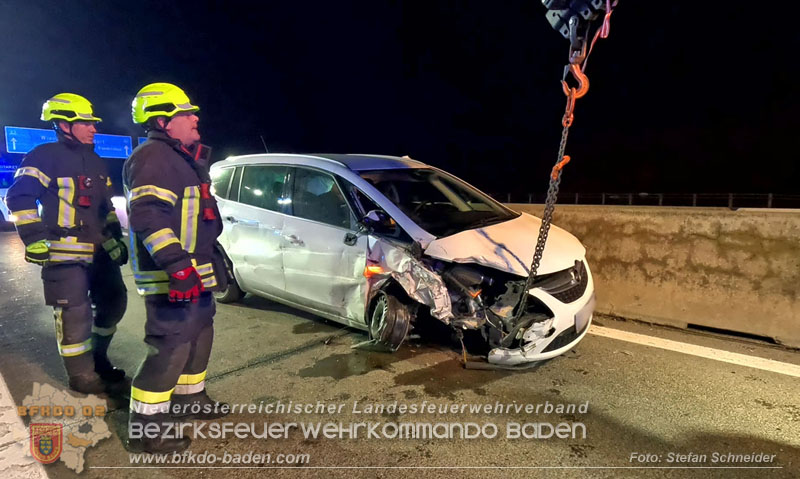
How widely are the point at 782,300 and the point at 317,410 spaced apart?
3.92 meters

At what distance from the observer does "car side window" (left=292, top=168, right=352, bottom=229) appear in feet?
13.4

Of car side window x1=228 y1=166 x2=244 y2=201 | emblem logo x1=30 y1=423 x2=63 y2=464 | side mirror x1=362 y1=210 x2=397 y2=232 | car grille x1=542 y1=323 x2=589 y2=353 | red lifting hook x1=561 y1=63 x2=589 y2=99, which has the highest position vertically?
red lifting hook x1=561 y1=63 x2=589 y2=99

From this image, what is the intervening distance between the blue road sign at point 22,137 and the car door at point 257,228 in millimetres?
21812

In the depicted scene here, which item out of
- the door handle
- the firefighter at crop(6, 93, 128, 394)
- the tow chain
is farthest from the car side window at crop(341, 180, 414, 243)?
the firefighter at crop(6, 93, 128, 394)

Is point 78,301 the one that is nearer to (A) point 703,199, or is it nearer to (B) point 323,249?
(B) point 323,249

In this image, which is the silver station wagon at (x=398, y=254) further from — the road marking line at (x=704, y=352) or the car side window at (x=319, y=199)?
the road marking line at (x=704, y=352)

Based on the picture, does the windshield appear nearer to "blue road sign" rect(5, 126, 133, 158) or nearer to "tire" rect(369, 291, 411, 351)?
"tire" rect(369, 291, 411, 351)

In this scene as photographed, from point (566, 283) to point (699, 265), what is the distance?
1.74 m

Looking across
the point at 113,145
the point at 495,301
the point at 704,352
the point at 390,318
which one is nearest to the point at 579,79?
the point at 495,301

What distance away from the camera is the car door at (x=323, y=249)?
3867 mm

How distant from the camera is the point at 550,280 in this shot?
3.44 metres

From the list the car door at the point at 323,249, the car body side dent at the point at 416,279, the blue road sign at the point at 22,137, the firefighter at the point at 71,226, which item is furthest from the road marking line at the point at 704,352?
the blue road sign at the point at 22,137

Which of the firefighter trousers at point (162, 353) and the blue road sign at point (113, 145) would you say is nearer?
the firefighter trousers at point (162, 353)

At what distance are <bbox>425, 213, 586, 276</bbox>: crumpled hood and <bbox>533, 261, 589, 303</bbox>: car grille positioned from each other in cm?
7
